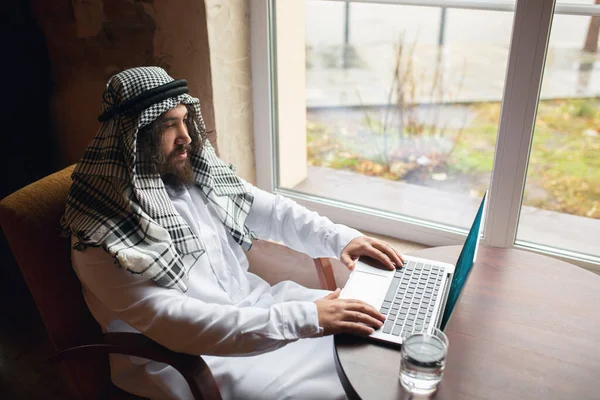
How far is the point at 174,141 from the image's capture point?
1.57m

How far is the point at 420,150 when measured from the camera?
236cm

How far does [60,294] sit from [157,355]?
353 millimetres

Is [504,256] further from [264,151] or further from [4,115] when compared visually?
[4,115]

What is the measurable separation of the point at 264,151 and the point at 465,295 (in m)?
1.24

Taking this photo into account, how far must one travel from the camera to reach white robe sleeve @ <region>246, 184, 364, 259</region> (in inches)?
69.7

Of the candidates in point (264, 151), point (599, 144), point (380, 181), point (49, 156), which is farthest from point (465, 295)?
point (49, 156)

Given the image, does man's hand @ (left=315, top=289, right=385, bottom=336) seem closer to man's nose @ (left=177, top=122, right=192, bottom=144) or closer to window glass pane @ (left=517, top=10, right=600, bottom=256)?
man's nose @ (left=177, top=122, right=192, bottom=144)

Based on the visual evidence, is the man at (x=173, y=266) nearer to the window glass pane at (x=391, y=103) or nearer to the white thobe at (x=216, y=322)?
the white thobe at (x=216, y=322)

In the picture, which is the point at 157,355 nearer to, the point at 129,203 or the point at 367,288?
the point at 129,203

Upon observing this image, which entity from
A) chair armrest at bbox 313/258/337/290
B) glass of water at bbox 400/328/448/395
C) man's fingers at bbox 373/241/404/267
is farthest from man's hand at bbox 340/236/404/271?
glass of water at bbox 400/328/448/395

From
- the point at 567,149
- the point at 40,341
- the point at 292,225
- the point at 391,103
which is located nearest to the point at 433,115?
the point at 391,103

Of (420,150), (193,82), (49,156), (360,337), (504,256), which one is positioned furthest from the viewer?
(49,156)

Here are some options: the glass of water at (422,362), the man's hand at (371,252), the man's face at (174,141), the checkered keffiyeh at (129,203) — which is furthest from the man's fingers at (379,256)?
the man's face at (174,141)

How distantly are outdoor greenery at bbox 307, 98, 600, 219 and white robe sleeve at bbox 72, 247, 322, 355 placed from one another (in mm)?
1100
